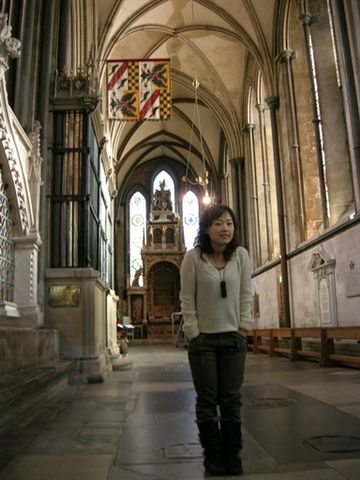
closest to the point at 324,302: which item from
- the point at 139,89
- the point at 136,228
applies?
the point at 139,89

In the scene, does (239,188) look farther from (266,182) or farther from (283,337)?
(283,337)

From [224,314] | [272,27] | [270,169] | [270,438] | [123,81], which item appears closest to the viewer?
[224,314]

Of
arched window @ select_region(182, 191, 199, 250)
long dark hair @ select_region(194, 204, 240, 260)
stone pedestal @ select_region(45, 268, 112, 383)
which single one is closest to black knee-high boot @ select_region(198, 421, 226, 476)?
long dark hair @ select_region(194, 204, 240, 260)

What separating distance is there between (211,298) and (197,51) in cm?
1769

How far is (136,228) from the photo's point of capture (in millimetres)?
29188

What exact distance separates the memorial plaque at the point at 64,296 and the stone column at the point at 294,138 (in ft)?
25.7

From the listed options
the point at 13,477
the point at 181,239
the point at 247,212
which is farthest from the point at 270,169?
the point at 13,477

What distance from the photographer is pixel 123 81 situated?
12492mm

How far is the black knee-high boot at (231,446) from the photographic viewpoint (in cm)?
230

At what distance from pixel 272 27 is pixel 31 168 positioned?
36.6ft

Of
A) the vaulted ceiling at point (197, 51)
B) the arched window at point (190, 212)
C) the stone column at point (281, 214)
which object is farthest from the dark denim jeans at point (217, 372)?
the arched window at point (190, 212)

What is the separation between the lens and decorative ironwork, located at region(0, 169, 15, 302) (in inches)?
234

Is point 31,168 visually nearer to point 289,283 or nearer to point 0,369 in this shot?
point 0,369

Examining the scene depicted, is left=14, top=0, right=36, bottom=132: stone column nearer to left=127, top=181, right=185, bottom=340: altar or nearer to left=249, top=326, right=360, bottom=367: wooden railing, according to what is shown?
left=249, top=326, right=360, bottom=367: wooden railing
